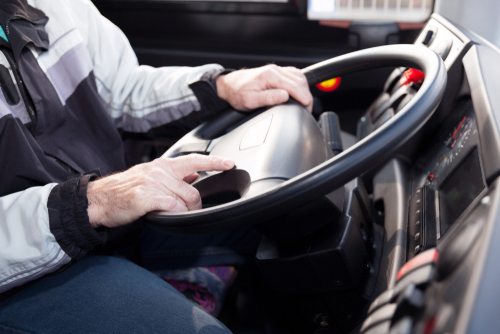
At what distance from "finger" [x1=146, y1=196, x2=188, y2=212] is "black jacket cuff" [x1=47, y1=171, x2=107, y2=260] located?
107mm

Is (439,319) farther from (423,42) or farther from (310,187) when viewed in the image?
(423,42)

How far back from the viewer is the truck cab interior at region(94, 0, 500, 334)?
38 cm

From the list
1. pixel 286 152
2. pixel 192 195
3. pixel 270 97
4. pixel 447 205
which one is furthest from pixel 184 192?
pixel 447 205

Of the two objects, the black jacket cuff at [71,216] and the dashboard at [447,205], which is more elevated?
the dashboard at [447,205]

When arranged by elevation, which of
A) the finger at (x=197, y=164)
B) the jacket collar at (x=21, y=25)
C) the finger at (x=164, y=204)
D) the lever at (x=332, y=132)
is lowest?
the lever at (x=332, y=132)

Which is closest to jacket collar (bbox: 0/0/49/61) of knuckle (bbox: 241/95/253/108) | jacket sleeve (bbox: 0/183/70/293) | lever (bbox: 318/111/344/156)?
jacket sleeve (bbox: 0/183/70/293)

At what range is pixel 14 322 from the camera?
24.8 inches

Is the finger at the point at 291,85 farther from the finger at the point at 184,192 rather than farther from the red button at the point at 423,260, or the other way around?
the red button at the point at 423,260

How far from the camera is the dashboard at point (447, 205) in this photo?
1.09ft

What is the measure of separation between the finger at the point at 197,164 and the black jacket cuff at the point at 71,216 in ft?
0.44

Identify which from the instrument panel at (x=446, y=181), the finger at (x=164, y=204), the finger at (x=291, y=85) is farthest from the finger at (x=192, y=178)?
the instrument panel at (x=446, y=181)

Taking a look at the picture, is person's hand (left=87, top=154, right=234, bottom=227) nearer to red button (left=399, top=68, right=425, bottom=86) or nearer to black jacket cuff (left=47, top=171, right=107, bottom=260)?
black jacket cuff (left=47, top=171, right=107, bottom=260)

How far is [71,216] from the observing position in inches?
23.7

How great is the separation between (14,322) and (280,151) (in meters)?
0.48
